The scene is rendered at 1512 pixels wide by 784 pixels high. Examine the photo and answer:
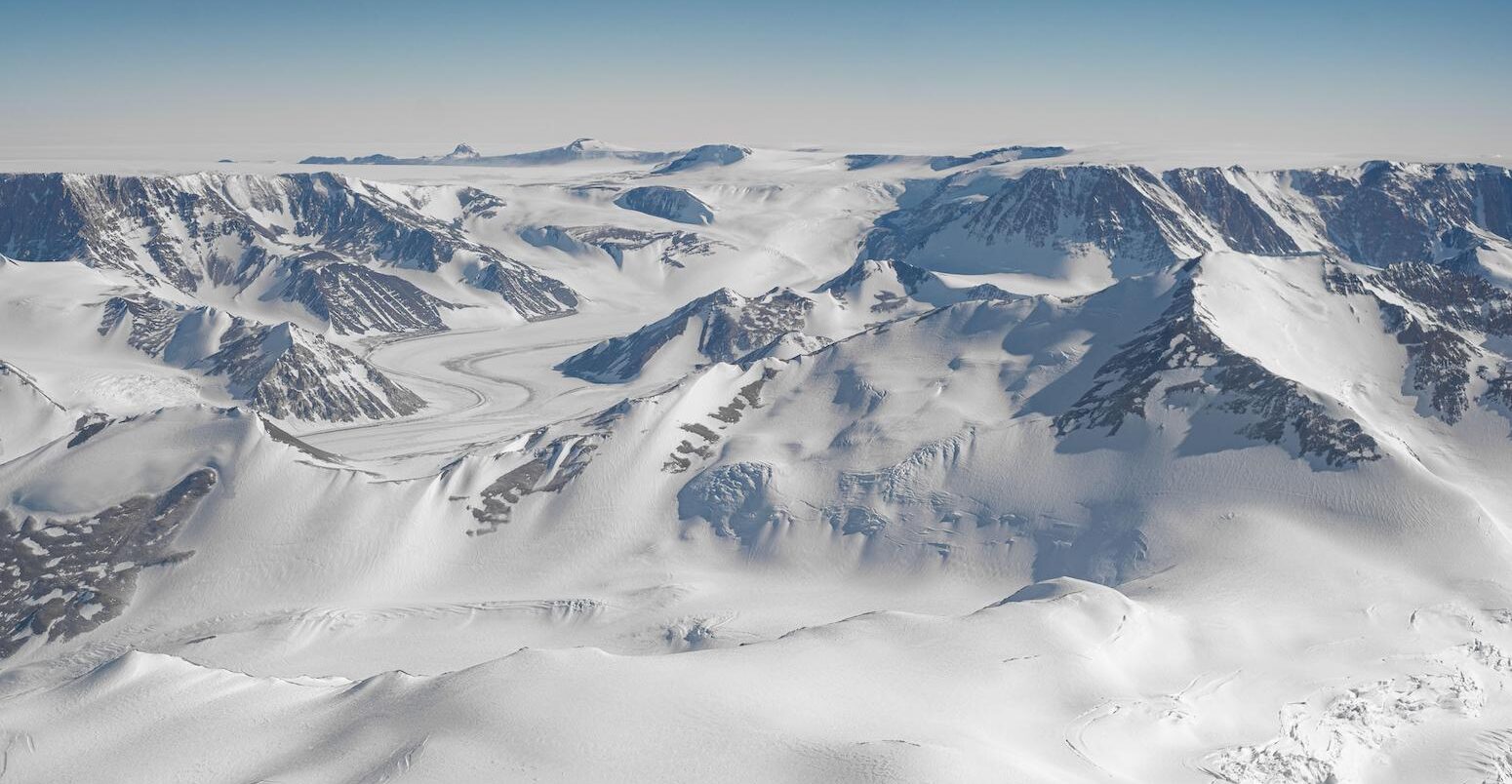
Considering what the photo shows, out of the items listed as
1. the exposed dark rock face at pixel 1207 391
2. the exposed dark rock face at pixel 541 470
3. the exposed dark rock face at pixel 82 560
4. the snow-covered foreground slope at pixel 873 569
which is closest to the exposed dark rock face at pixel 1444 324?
the snow-covered foreground slope at pixel 873 569

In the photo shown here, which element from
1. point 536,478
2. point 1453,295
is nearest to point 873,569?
point 536,478

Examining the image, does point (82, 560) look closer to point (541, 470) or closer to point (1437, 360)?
point (541, 470)

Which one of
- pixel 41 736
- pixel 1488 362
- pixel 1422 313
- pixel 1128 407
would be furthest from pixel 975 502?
pixel 41 736

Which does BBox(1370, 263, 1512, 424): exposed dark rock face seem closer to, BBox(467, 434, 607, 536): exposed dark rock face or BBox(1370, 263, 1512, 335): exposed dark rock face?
BBox(1370, 263, 1512, 335): exposed dark rock face

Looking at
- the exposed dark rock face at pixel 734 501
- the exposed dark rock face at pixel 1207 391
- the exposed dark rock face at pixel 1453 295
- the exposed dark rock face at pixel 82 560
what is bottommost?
the exposed dark rock face at pixel 82 560

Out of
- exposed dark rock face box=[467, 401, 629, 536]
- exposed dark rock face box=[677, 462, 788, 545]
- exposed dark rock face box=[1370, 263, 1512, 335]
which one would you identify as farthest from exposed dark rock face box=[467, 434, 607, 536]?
exposed dark rock face box=[1370, 263, 1512, 335]

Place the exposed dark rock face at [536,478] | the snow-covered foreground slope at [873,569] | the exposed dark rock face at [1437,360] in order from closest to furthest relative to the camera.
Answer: the snow-covered foreground slope at [873,569] → the exposed dark rock face at [536,478] → the exposed dark rock face at [1437,360]

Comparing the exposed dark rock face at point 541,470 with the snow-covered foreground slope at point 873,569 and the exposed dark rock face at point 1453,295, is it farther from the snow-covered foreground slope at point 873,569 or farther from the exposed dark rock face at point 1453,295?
the exposed dark rock face at point 1453,295
